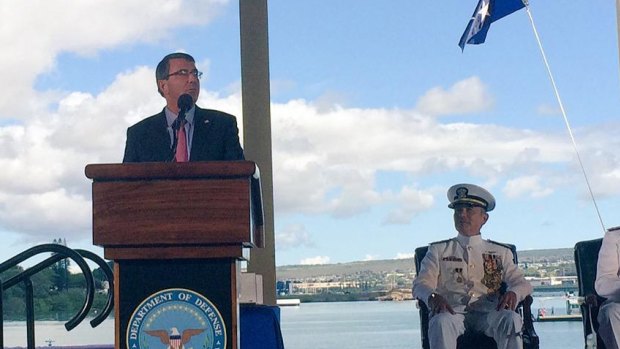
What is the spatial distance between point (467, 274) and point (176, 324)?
8.69 feet

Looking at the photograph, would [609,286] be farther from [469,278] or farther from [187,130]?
[187,130]

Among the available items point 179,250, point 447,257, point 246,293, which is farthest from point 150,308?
point 447,257

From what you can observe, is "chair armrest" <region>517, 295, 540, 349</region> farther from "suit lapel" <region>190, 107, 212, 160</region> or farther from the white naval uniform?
"suit lapel" <region>190, 107, 212, 160</region>

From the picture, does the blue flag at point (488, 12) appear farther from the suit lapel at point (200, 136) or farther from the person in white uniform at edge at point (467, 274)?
the suit lapel at point (200, 136)

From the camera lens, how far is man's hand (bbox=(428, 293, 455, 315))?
409cm

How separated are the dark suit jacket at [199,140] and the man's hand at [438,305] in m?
1.65

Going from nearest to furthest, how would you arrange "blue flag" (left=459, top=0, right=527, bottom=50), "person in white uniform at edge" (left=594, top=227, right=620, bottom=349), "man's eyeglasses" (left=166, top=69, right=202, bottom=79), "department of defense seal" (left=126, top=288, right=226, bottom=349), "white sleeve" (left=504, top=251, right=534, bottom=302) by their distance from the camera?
"department of defense seal" (left=126, top=288, right=226, bottom=349), "man's eyeglasses" (left=166, top=69, right=202, bottom=79), "person in white uniform at edge" (left=594, top=227, right=620, bottom=349), "white sleeve" (left=504, top=251, right=534, bottom=302), "blue flag" (left=459, top=0, right=527, bottom=50)

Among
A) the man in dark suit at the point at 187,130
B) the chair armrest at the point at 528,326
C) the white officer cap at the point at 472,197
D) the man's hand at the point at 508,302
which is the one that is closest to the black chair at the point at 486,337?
the chair armrest at the point at 528,326

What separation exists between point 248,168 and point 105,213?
265 millimetres

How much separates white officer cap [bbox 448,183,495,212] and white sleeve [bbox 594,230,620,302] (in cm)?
48

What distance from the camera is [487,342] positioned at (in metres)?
4.05

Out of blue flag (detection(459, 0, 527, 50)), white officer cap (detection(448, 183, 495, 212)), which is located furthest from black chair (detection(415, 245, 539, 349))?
blue flag (detection(459, 0, 527, 50))

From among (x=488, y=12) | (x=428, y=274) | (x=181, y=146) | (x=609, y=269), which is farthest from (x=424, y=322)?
(x=181, y=146)

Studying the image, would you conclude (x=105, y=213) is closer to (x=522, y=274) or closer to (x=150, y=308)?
(x=150, y=308)
